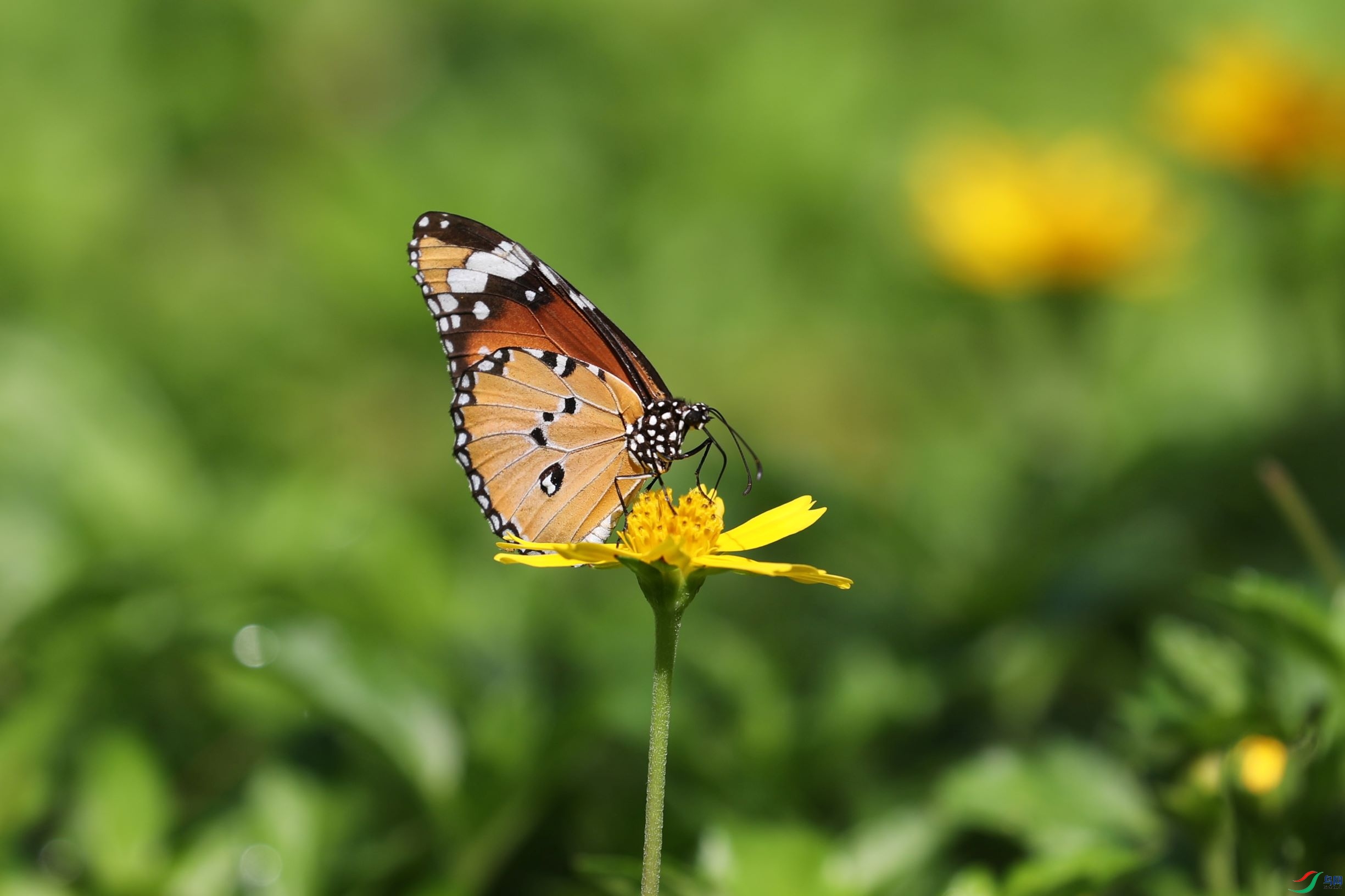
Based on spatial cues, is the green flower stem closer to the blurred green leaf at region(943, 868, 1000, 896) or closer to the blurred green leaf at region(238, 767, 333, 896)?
the blurred green leaf at region(943, 868, 1000, 896)

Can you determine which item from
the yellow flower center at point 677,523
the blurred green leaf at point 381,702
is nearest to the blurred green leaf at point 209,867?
the blurred green leaf at point 381,702

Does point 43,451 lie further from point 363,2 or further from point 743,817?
point 363,2

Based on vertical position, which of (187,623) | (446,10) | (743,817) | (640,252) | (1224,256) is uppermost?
(446,10)

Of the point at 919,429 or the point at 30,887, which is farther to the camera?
the point at 919,429

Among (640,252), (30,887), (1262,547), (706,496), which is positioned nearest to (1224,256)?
(640,252)

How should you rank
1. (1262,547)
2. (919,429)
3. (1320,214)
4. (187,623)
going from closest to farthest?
(187,623), (1262,547), (1320,214), (919,429)

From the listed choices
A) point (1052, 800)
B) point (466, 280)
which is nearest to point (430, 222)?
point (466, 280)

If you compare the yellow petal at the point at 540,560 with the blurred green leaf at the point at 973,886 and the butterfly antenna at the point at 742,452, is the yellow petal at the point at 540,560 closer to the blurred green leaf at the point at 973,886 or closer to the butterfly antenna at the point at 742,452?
the butterfly antenna at the point at 742,452

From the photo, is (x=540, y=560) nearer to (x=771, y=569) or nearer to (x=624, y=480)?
(x=771, y=569)
